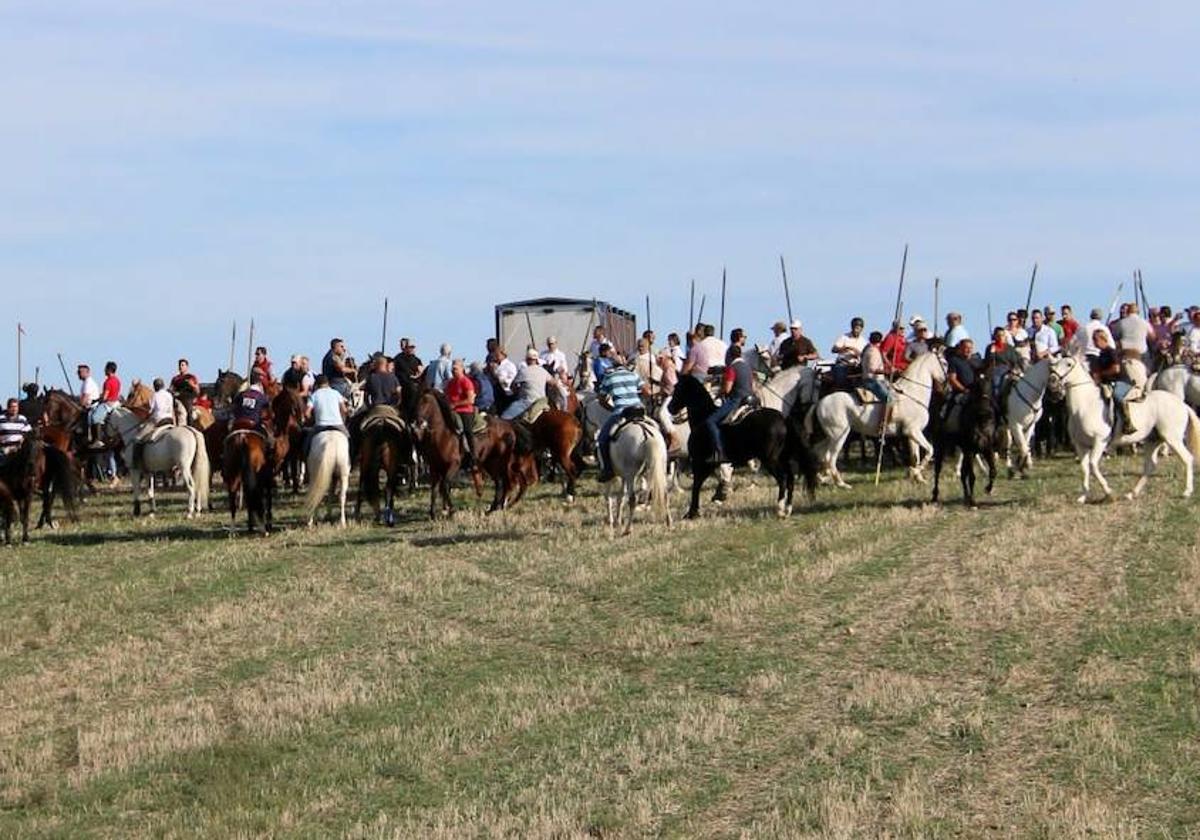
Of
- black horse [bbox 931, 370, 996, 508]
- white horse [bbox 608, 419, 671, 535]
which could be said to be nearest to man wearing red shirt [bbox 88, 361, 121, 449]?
white horse [bbox 608, 419, 671, 535]

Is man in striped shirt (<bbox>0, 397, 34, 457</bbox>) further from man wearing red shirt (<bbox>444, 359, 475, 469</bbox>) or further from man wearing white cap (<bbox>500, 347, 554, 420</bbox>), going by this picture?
man wearing white cap (<bbox>500, 347, 554, 420</bbox>)

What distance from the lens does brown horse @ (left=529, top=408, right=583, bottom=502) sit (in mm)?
30312

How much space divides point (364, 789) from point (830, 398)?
662 inches

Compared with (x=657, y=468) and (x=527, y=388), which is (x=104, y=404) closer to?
(x=527, y=388)

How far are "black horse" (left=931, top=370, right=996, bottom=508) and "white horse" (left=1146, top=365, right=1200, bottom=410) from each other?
4354mm

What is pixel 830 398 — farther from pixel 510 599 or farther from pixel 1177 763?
pixel 1177 763

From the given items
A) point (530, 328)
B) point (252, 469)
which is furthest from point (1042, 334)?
point (530, 328)

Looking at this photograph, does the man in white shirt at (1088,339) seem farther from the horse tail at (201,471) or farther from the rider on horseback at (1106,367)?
the horse tail at (201,471)

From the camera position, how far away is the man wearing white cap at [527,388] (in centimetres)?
3131

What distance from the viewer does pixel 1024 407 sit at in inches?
1111

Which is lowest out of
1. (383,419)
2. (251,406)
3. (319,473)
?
(319,473)

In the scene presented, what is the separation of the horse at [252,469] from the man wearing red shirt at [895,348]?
9787 mm

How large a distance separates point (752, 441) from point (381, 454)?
18.4ft

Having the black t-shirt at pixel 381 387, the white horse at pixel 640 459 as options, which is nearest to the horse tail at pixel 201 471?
the black t-shirt at pixel 381 387
